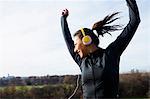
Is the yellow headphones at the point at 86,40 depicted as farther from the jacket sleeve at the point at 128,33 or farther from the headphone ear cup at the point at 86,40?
the jacket sleeve at the point at 128,33

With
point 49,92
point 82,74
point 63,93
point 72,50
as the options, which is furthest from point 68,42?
point 49,92

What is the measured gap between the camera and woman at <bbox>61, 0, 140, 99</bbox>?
292 cm

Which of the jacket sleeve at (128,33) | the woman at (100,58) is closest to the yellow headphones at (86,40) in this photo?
the woman at (100,58)

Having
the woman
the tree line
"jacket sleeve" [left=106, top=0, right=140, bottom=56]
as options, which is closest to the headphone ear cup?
the woman

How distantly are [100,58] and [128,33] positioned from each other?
0.27m

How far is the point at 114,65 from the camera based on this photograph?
2.98 m

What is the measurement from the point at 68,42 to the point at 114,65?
0.52m

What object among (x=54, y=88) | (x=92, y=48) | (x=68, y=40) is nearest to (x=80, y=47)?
(x=92, y=48)

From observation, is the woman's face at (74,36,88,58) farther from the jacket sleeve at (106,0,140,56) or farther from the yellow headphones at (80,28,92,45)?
the jacket sleeve at (106,0,140,56)

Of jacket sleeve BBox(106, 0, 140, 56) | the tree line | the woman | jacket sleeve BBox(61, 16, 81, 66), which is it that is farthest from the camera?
Answer: the tree line

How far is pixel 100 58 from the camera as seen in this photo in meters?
3.01

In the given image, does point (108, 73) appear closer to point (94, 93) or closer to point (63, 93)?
point (94, 93)

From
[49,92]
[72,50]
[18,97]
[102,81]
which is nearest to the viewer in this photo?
[102,81]

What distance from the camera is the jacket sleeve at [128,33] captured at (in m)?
3.02
